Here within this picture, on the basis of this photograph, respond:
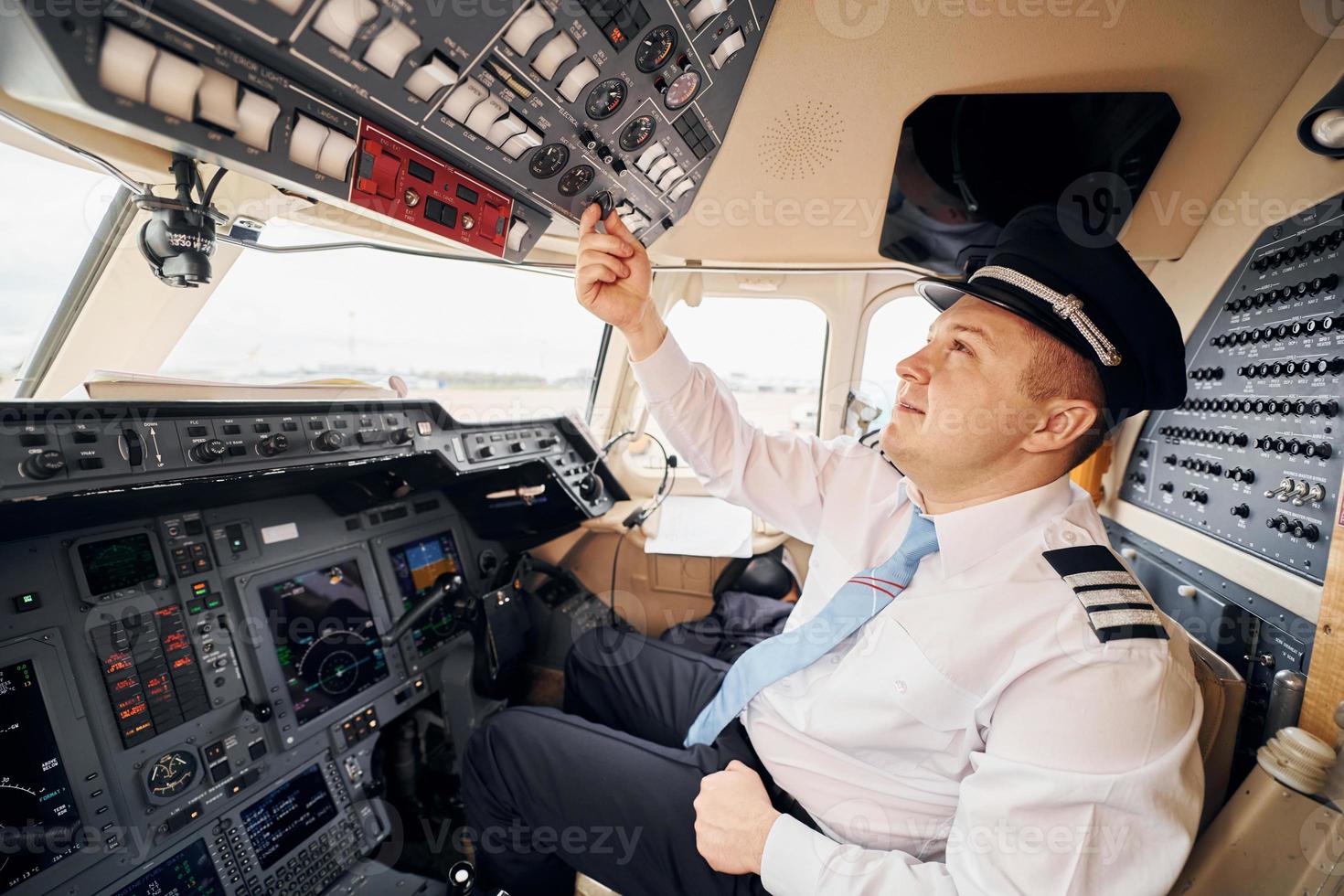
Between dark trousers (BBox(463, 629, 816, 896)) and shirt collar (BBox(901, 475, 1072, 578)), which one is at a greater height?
shirt collar (BBox(901, 475, 1072, 578))

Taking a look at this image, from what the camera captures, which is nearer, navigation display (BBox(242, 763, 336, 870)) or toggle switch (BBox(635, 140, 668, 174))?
toggle switch (BBox(635, 140, 668, 174))

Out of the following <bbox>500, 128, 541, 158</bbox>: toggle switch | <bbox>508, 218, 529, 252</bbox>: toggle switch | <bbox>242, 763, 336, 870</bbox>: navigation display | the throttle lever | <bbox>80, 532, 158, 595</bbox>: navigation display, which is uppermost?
<bbox>500, 128, 541, 158</bbox>: toggle switch

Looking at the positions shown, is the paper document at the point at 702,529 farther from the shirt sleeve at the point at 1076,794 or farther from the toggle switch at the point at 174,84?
the toggle switch at the point at 174,84

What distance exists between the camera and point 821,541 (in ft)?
5.11

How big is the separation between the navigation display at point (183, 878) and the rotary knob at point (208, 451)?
3.25ft

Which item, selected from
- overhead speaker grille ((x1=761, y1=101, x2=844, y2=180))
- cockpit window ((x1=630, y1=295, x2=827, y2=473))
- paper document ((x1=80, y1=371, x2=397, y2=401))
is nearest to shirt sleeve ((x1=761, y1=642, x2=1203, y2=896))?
overhead speaker grille ((x1=761, y1=101, x2=844, y2=180))

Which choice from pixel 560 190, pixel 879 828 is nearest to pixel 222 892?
pixel 879 828

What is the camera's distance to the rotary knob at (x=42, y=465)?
3.30 ft

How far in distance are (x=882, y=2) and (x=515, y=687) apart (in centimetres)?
249

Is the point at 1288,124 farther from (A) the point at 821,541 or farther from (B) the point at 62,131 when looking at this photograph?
(B) the point at 62,131

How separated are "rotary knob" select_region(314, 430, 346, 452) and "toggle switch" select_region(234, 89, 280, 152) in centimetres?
84

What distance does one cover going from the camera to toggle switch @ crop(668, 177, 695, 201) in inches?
55.7

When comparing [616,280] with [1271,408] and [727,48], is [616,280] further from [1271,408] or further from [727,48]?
[1271,408]

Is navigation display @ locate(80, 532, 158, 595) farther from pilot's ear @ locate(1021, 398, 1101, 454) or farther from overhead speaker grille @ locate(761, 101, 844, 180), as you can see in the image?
pilot's ear @ locate(1021, 398, 1101, 454)
